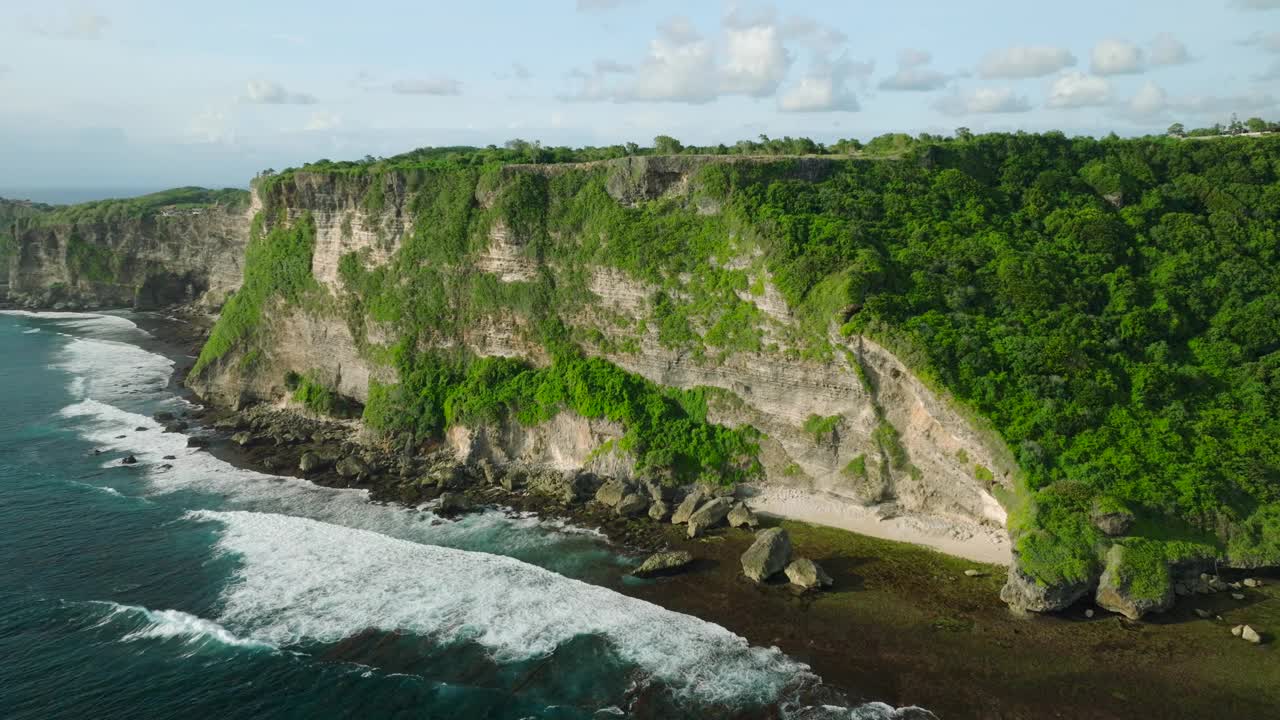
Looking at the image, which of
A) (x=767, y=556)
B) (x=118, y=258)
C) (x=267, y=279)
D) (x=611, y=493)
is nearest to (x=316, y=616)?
(x=611, y=493)

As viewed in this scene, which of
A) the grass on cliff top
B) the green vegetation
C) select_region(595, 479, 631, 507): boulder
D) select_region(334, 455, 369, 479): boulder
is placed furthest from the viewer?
the grass on cliff top

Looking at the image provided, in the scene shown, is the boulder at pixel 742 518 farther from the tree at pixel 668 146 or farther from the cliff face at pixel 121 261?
the cliff face at pixel 121 261

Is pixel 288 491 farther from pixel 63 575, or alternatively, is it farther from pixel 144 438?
pixel 144 438

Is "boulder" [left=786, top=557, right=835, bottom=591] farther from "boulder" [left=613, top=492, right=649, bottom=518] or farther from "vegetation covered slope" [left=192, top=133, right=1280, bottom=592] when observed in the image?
"boulder" [left=613, top=492, right=649, bottom=518]

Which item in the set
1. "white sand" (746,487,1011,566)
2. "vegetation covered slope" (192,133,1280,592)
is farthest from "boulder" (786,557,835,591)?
"vegetation covered slope" (192,133,1280,592)

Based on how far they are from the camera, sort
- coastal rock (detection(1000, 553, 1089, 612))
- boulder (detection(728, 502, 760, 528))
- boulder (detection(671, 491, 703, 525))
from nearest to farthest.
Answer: coastal rock (detection(1000, 553, 1089, 612)), boulder (detection(728, 502, 760, 528)), boulder (detection(671, 491, 703, 525))

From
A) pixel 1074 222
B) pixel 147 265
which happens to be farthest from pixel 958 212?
pixel 147 265

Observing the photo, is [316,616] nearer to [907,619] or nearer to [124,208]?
[907,619]

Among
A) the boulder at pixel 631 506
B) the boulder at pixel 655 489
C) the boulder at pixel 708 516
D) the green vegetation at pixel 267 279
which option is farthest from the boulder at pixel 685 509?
the green vegetation at pixel 267 279
